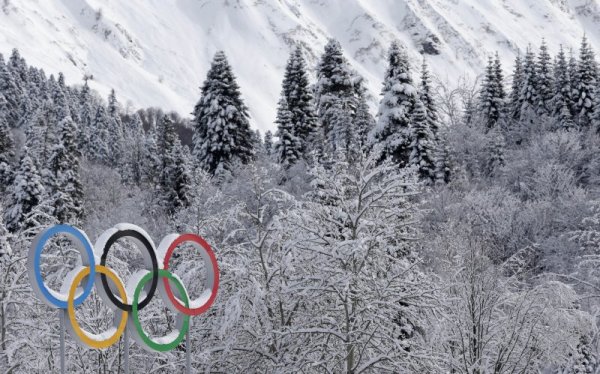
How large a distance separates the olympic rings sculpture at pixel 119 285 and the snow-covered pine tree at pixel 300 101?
37.2 meters

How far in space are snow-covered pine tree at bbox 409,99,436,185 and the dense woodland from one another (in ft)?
0.50

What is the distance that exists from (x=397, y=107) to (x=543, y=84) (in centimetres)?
2630

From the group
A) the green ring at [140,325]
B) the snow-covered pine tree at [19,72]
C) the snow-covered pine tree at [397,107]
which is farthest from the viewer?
the snow-covered pine tree at [19,72]

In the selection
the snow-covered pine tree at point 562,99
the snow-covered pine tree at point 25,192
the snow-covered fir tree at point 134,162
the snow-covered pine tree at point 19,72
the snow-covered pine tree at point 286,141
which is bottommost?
the snow-covered pine tree at point 25,192

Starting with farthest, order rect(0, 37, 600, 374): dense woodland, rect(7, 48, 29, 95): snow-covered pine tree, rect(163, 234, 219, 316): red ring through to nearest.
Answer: rect(7, 48, 29, 95): snow-covered pine tree
rect(0, 37, 600, 374): dense woodland
rect(163, 234, 219, 316): red ring

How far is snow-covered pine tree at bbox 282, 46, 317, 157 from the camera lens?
52.0 meters

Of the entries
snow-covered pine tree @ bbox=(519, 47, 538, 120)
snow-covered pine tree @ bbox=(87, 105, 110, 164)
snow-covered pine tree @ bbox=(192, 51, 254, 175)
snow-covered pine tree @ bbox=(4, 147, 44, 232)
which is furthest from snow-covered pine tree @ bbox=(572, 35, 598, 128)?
snow-covered pine tree @ bbox=(87, 105, 110, 164)

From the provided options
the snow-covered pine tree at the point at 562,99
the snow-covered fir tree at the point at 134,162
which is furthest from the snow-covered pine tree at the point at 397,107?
the snow-covered fir tree at the point at 134,162

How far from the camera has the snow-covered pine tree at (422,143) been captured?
44031 millimetres

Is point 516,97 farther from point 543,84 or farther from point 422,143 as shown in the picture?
point 422,143

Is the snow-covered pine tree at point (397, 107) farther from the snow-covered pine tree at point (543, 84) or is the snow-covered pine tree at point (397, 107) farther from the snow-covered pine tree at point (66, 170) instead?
the snow-covered pine tree at point (543, 84)

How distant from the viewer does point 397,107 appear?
42.4 m

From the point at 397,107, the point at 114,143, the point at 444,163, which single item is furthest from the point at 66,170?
the point at 114,143

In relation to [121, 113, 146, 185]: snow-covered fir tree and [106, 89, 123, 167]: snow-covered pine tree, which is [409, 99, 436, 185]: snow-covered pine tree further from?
[106, 89, 123, 167]: snow-covered pine tree
